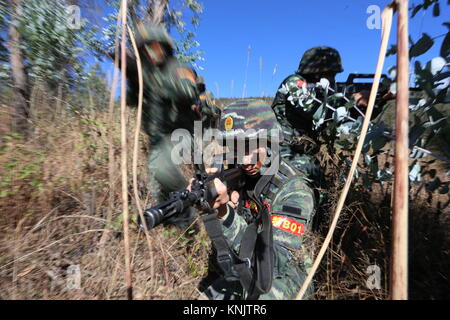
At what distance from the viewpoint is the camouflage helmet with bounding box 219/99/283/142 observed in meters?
2.09

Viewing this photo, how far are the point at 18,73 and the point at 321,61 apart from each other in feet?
11.2

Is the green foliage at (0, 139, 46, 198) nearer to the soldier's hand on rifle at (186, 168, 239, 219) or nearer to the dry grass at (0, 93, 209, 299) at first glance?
the dry grass at (0, 93, 209, 299)

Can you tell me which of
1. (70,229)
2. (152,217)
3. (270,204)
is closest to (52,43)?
(70,229)

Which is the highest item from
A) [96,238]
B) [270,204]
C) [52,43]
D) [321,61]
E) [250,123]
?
[321,61]

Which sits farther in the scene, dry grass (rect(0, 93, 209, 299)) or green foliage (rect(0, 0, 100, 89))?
green foliage (rect(0, 0, 100, 89))

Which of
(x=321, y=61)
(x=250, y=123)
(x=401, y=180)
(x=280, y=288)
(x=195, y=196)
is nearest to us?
(x=401, y=180)

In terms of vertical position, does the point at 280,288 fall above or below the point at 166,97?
below

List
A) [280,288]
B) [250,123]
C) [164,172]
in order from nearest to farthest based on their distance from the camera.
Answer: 1. [280,288]
2. [250,123]
3. [164,172]

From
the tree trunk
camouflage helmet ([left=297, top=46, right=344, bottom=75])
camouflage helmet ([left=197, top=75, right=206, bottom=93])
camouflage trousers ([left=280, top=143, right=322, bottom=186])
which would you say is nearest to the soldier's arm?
camouflage trousers ([left=280, top=143, right=322, bottom=186])

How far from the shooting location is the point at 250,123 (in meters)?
2.13

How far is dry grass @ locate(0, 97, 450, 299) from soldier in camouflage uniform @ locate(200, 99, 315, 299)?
0.22 meters

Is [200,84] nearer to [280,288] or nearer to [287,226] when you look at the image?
[287,226]

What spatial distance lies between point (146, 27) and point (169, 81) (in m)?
0.39

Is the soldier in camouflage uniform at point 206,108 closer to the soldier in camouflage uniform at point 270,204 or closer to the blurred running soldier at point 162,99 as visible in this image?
the blurred running soldier at point 162,99
